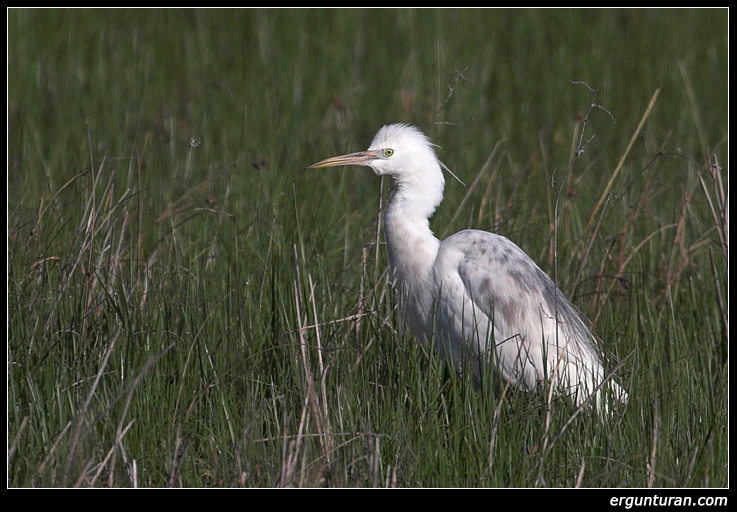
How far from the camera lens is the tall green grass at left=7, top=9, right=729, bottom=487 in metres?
3.53

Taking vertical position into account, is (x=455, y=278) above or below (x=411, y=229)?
below

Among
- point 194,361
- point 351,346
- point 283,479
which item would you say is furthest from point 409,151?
point 283,479

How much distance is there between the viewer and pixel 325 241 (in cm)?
539

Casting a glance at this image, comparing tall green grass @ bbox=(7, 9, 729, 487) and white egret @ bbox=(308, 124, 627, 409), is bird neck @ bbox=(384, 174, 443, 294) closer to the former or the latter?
white egret @ bbox=(308, 124, 627, 409)

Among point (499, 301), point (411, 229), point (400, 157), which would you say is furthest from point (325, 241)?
point (499, 301)

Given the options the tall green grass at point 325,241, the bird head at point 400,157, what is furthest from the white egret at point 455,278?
the tall green grass at point 325,241

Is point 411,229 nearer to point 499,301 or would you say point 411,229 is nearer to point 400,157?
point 400,157

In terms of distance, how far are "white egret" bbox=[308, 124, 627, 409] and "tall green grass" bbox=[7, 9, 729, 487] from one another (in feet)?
0.42

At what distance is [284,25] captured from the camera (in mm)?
8789

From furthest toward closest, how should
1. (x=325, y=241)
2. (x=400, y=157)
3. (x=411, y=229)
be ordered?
(x=325, y=241) → (x=411, y=229) → (x=400, y=157)

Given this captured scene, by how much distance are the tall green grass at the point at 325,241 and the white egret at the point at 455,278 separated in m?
0.13

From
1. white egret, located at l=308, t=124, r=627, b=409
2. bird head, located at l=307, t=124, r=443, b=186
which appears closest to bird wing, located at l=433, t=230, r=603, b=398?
white egret, located at l=308, t=124, r=627, b=409

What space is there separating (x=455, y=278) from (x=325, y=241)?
3.71ft

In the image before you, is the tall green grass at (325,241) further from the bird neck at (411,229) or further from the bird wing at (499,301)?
the bird wing at (499,301)
